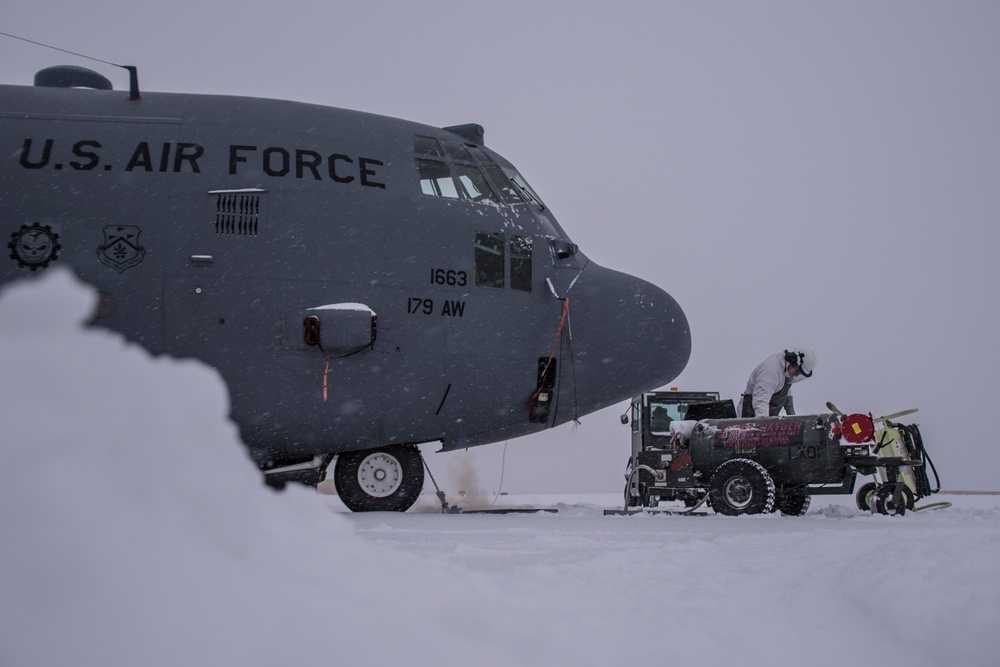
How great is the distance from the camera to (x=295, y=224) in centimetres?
862

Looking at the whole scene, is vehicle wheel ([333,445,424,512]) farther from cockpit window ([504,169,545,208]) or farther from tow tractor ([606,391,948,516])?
cockpit window ([504,169,545,208])

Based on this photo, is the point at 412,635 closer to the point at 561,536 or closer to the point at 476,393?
the point at 561,536

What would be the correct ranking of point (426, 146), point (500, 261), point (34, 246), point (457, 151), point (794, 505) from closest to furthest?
point (34, 246) → point (500, 261) → point (426, 146) → point (457, 151) → point (794, 505)

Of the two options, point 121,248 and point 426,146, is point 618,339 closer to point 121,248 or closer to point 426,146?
point 426,146

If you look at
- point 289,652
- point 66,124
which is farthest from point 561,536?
point 66,124

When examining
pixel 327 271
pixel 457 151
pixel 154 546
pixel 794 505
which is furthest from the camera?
pixel 794 505

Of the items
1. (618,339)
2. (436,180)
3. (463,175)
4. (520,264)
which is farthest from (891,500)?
(436,180)

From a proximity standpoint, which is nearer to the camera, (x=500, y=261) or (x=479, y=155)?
(x=500, y=261)

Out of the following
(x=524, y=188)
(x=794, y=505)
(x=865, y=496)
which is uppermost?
(x=524, y=188)

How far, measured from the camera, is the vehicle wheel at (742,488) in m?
9.05

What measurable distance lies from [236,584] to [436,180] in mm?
7998

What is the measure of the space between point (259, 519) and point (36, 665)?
3.00ft

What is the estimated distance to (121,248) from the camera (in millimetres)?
8195

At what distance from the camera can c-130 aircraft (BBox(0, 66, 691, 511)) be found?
8234 millimetres
